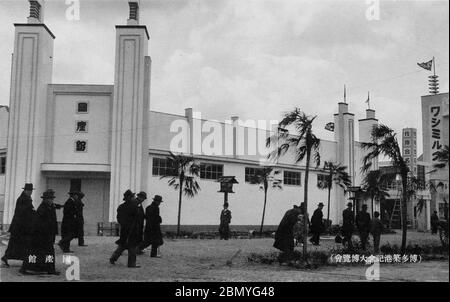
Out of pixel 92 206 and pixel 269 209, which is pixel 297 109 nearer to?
pixel 92 206

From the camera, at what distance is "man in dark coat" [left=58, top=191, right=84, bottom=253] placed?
1473cm

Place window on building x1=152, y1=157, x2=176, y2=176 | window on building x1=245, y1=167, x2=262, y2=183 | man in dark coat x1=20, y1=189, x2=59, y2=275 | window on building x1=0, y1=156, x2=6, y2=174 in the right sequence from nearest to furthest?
1. man in dark coat x1=20, y1=189, x2=59, y2=275
2. window on building x1=152, y1=157, x2=176, y2=176
3. window on building x1=0, y1=156, x2=6, y2=174
4. window on building x1=245, y1=167, x2=262, y2=183

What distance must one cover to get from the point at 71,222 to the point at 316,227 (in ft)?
27.5

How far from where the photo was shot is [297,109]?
42.9 feet

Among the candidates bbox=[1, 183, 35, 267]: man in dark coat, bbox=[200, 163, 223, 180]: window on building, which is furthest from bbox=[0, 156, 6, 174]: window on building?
bbox=[1, 183, 35, 267]: man in dark coat

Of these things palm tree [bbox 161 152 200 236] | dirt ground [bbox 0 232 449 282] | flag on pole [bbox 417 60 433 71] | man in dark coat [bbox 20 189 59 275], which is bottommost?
dirt ground [bbox 0 232 449 282]

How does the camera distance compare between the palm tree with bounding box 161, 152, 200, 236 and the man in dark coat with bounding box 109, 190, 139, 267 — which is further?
the palm tree with bounding box 161, 152, 200, 236

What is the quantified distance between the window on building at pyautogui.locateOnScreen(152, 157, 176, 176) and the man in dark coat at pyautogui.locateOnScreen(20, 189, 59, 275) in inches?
690

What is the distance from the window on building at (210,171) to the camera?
30312 mm

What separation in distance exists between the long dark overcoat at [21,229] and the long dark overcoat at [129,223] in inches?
71.2

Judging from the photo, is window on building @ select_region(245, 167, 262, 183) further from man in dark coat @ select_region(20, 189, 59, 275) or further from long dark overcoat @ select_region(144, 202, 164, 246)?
man in dark coat @ select_region(20, 189, 59, 275)

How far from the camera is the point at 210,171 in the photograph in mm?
30797

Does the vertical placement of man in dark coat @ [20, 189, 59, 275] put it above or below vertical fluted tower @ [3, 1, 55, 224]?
below
